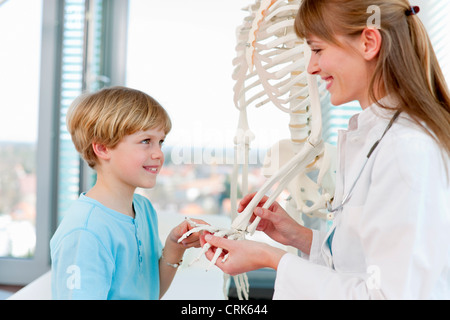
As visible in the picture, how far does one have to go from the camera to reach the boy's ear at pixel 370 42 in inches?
30.9

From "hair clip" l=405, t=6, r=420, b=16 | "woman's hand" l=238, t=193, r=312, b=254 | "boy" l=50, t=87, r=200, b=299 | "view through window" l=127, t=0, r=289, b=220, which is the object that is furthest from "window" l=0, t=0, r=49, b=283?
"hair clip" l=405, t=6, r=420, b=16

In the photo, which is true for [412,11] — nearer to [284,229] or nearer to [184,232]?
[284,229]

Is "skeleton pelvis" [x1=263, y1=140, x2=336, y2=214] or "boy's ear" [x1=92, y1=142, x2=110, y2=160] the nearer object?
"boy's ear" [x1=92, y1=142, x2=110, y2=160]

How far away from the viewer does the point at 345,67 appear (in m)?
0.83

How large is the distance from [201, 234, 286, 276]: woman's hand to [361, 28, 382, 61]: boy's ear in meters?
0.40

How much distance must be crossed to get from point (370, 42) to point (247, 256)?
1.53 ft

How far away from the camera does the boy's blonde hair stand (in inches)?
41.8

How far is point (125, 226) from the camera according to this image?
1.04 metres

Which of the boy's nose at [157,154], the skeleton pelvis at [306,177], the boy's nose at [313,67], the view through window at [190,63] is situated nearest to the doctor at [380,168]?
the boy's nose at [313,67]

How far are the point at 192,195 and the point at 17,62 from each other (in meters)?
1.28

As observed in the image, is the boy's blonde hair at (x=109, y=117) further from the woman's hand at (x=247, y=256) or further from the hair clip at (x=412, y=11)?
the hair clip at (x=412, y=11)

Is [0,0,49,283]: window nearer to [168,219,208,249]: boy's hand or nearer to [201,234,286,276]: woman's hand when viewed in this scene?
[168,219,208,249]: boy's hand
